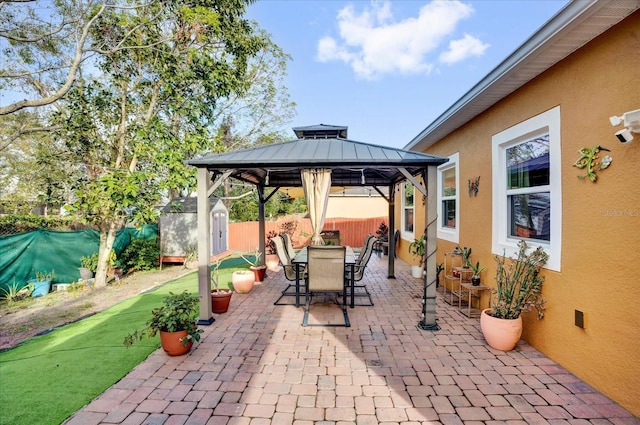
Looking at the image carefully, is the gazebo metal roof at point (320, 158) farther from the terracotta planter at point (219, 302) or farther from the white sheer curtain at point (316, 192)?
the terracotta planter at point (219, 302)

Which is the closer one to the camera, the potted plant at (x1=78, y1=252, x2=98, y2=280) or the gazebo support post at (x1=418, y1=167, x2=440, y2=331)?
the gazebo support post at (x1=418, y1=167, x2=440, y2=331)

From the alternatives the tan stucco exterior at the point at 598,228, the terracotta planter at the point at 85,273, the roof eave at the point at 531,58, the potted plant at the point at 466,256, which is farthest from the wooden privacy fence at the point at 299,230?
the tan stucco exterior at the point at 598,228

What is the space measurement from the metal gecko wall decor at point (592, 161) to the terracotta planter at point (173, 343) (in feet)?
15.6

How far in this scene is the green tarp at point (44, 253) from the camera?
7.37 m

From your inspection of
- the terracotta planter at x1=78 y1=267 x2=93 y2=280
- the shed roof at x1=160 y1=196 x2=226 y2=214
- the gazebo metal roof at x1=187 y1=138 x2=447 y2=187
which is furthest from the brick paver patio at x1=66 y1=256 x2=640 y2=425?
the shed roof at x1=160 y1=196 x2=226 y2=214

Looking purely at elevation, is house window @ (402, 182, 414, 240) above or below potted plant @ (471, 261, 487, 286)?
above

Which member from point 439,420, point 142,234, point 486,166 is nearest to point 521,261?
point 486,166

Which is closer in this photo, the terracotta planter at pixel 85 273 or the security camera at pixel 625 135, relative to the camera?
the security camera at pixel 625 135

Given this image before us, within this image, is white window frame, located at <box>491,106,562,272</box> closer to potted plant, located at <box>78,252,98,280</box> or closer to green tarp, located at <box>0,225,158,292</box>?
potted plant, located at <box>78,252,98,280</box>

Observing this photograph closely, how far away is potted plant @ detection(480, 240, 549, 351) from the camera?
3.62m

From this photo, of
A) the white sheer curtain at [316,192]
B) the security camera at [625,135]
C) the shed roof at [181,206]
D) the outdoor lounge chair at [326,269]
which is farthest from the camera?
the shed roof at [181,206]

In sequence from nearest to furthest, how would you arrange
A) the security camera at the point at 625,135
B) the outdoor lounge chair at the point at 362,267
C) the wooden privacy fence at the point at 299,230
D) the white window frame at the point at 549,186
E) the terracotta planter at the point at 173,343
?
the security camera at the point at 625,135 → the white window frame at the point at 549,186 → the terracotta planter at the point at 173,343 → the outdoor lounge chair at the point at 362,267 → the wooden privacy fence at the point at 299,230

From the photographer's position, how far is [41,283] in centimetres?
763

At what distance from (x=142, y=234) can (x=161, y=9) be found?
758 cm
